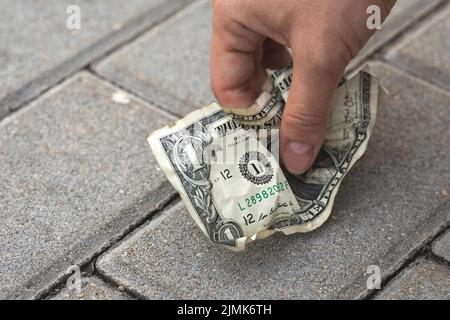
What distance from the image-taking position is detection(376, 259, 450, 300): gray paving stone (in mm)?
1645

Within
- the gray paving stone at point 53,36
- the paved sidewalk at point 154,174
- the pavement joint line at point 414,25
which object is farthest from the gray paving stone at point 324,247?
the gray paving stone at point 53,36

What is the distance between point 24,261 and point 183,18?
1.11m

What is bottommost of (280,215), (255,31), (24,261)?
(24,261)

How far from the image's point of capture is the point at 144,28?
2.52 m

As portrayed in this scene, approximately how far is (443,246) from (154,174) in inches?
28.4

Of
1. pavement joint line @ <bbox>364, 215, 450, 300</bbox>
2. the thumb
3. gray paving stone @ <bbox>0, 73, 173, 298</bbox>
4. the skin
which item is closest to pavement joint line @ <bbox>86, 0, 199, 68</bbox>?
gray paving stone @ <bbox>0, 73, 173, 298</bbox>

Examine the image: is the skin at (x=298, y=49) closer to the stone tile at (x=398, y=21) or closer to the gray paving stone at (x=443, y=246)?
the gray paving stone at (x=443, y=246)

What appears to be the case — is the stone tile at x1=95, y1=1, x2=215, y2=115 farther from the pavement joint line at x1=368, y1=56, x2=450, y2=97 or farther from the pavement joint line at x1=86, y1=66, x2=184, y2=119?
the pavement joint line at x1=368, y1=56, x2=450, y2=97

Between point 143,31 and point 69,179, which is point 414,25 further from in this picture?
point 69,179

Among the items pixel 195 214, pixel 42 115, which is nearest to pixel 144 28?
pixel 42 115

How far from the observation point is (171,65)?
237cm

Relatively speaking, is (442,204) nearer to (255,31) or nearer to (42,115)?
(255,31)

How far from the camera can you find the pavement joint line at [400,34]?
2361mm
